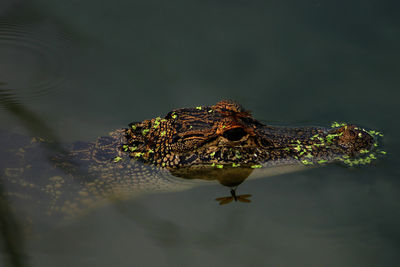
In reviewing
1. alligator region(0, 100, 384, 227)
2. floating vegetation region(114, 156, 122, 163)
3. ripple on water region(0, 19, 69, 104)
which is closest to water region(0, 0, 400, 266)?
ripple on water region(0, 19, 69, 104)

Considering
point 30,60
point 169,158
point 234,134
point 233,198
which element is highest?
point 30,60

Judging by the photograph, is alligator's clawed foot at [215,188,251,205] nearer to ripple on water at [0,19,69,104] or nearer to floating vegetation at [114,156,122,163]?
floating vegetation at [114,156,122,163]

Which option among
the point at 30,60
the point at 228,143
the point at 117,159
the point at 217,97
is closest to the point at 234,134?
the point at 228,143

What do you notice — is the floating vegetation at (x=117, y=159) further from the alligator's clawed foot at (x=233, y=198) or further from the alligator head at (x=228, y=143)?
the alligator's clawed foot at (x=233, y=198)

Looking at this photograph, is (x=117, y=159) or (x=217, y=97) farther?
(x=217, y=97)

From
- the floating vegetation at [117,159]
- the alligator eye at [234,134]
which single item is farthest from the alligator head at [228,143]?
the floating vegetation at [117,159]

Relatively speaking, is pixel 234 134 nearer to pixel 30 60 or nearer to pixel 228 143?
pixel 228 143

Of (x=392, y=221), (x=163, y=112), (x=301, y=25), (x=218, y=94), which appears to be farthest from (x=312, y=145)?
(x=301, y=25)
